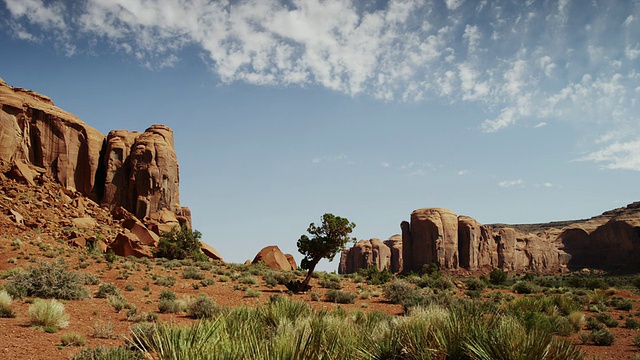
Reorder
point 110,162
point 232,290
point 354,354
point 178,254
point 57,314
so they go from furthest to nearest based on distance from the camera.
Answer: point 110,162
point 178,254
point 232,290
point 57,314
point 354,354

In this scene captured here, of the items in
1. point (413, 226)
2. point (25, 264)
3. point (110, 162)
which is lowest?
point (25, 264)

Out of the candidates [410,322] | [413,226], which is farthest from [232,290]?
[413,226]

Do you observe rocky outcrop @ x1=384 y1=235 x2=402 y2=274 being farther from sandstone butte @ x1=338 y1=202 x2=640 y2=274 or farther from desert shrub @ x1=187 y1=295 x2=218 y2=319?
desert shrub @ x1=187 y1=295 x2=218 y2=319

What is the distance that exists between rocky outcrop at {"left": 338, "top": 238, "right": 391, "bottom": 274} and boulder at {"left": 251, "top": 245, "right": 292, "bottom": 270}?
6007 cm

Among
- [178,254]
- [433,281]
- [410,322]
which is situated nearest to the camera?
[410,322]

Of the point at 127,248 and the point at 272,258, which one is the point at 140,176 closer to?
the point at 127,248

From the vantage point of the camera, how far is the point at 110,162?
6175cm

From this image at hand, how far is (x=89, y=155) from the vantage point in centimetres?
6028

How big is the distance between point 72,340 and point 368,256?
10364cm

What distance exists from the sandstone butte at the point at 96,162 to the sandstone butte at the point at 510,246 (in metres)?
48.4

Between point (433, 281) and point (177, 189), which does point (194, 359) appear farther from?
point (177, 189)

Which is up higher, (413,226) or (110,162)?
(110,162)

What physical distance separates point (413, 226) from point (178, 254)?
57339 mm

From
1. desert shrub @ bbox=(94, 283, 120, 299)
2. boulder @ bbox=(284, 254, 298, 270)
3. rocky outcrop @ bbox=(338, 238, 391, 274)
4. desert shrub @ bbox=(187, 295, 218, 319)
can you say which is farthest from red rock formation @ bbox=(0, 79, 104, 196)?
rocky outcrop @ bbox=(338, 238, 391, 274)
